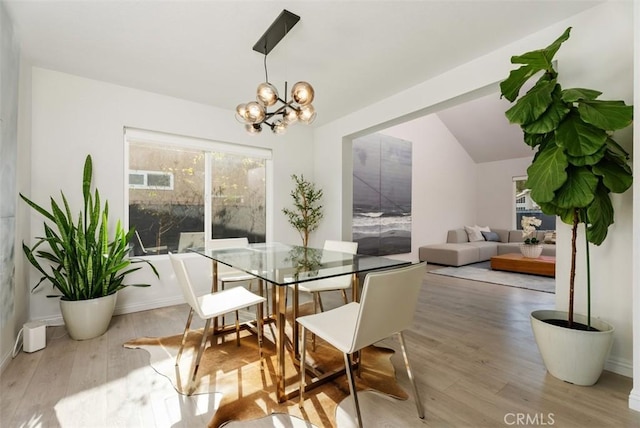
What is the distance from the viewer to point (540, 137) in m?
1.92

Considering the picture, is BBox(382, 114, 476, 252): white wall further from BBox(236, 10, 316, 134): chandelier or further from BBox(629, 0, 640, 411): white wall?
BBox(629, 0, 640, 411): white wall

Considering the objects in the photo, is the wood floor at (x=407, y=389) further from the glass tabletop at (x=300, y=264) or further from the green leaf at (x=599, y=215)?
the green leaf at (x=599, y=215)

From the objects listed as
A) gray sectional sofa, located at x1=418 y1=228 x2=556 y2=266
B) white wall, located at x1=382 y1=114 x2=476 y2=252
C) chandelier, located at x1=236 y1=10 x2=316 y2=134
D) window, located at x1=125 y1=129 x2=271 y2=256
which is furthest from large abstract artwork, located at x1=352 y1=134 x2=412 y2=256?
chandelier, located at x1=236 y1=10 x2=316 y2=134

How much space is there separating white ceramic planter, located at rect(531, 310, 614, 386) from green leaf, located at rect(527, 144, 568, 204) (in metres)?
0.85

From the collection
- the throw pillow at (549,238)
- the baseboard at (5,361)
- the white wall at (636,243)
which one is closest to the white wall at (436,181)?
the throw pillow at (549,238)

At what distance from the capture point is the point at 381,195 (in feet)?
18.7

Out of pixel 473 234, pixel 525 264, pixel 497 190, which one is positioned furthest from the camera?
pixel 497 190

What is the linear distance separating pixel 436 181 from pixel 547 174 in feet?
18.0

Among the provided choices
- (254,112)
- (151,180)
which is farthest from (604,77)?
(151,180)

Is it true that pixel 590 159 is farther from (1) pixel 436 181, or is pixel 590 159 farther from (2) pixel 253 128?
(1) pixel 436 181

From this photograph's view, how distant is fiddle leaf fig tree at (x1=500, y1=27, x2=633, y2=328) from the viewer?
5.33 feet

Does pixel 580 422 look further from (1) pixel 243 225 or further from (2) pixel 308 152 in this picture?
(2) pixel 308 152

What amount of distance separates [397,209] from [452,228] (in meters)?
2.30

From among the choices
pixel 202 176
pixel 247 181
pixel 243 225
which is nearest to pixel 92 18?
pixel 202 176
